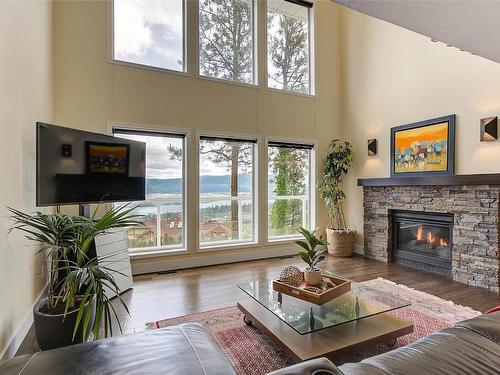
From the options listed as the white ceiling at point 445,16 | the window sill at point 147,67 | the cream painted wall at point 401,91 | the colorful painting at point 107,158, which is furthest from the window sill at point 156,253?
the white ceiling at point 445,16

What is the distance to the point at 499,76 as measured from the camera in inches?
132

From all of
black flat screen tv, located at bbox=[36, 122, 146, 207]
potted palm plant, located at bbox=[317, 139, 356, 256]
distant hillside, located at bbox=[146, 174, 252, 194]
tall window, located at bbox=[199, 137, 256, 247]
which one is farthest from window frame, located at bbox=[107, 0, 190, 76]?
potted palm plant, located at bbox=[317, 139, 356, 256]

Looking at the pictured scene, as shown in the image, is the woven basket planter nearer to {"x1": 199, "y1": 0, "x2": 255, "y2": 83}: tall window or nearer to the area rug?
the area rug

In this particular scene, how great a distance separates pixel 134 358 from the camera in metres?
1.12

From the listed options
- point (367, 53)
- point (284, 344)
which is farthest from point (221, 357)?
point (367, 53)

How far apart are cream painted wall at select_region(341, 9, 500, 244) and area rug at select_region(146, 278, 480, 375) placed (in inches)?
71.4

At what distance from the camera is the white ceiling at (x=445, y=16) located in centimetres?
173

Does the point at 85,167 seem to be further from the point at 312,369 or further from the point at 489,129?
the point at 489,129

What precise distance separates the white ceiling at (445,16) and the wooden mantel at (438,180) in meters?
1.69

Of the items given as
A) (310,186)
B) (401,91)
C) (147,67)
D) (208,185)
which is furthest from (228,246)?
(401,91)

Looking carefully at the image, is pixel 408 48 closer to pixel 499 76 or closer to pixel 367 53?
pixel 367 53

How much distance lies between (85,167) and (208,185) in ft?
6.49

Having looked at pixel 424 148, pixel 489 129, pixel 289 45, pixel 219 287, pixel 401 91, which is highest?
pixel 289 45

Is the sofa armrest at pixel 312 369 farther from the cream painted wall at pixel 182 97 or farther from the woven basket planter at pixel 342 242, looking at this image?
the woven basket planter at pixel 342 242
